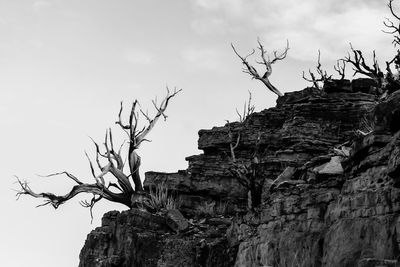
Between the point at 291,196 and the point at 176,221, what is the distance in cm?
659

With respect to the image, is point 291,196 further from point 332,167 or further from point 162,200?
point 162,200

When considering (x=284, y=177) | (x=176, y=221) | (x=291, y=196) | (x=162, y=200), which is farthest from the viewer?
(x=162, y=200)

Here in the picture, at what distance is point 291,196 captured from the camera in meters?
12.7

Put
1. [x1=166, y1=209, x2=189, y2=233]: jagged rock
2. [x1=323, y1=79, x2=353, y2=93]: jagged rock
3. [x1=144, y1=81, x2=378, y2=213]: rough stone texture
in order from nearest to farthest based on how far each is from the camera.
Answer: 1. [x1=144, y1=81, x2=378, y2=213]: rough stone texture
2. [x1=166, y1=209, x2=189, y2=233]: jagged rock
3. [x1=323, y1=79, x2=353, y2=93]: jagged rock

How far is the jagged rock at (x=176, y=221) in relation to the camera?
18.4 m

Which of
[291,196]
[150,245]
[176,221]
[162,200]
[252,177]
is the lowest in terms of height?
[150,245]

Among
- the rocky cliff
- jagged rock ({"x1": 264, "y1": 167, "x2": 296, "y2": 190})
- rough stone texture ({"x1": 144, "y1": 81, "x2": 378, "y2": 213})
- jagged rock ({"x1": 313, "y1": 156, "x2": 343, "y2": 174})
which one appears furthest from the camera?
rough stone texture ({"x1": 144, "y1": 81, "x2": 378, "y2": 213})

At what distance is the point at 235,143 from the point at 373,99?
4860mm

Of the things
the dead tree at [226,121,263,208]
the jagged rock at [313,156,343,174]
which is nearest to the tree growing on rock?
the dead tree at [226,121,263,208]

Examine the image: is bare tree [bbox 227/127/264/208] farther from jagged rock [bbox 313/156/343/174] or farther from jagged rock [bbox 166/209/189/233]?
jagged rock [bbox 313/156/343/174]

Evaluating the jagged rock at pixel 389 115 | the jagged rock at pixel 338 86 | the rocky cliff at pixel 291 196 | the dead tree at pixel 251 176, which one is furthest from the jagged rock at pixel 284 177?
the jagged rock at pixel 338 86

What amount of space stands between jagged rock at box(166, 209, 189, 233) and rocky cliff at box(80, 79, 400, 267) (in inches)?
4.5

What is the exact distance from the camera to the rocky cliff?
32.5 feet

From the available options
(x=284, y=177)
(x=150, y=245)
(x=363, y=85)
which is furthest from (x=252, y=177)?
(x=363, y=85)
